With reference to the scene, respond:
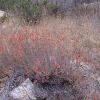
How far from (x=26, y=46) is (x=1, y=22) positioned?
3.35 metres

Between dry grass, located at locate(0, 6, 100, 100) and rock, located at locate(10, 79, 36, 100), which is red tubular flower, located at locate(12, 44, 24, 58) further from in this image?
rock, located at locate(10, 79, 36, 100)

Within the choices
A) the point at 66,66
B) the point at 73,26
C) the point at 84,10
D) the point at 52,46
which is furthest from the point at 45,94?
the point at 84,10

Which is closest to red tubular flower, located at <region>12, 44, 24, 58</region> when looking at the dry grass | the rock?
the dry grass

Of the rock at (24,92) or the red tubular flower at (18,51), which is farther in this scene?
the red tubular flower at (18,51)

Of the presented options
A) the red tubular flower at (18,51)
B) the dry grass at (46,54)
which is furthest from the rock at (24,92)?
the red tubular flower at (18,51)

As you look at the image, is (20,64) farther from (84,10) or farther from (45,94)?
(84,10)

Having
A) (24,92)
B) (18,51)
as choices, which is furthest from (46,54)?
(24,92)

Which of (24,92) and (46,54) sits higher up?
(46,54)

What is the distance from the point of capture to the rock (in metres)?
5.19

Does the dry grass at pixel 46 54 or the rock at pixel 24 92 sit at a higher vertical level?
the dry grass at pixel 46 54

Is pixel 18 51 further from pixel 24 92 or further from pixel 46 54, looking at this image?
pixel 24 92

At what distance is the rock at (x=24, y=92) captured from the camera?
5.19m

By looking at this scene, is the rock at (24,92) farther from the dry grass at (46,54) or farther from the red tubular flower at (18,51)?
the red tubular flower at (18,51)

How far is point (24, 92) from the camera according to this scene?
5262 mm
